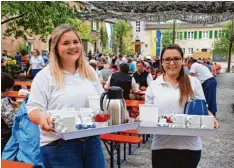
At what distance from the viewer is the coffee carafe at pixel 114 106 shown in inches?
80.6

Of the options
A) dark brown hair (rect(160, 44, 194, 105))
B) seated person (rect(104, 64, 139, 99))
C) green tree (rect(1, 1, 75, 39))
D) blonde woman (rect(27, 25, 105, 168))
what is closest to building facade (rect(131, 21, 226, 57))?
green tree (rect(1, 1, 75, 39))

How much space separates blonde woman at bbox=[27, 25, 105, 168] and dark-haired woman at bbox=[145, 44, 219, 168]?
0.48 m

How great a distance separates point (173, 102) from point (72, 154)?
74cm

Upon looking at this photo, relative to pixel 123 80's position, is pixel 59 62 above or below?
above

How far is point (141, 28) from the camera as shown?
192 feet

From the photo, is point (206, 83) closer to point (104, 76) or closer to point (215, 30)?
point (104, 76)

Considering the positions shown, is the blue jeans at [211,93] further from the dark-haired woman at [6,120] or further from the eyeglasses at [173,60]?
the eyeglasses at [173,60]

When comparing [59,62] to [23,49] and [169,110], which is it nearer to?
[169,110]

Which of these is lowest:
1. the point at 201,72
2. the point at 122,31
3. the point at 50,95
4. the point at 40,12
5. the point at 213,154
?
the point at 213,154

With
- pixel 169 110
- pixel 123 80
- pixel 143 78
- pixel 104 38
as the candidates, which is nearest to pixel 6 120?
pixel 169 110

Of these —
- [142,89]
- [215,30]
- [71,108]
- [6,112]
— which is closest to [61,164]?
[71,108]

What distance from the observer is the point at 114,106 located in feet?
6.82

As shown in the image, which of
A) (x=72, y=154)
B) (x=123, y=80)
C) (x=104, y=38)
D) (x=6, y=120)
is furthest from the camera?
(x=104, y=38)

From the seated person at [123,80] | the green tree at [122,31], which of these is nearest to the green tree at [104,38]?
the green tree at [122,31]
